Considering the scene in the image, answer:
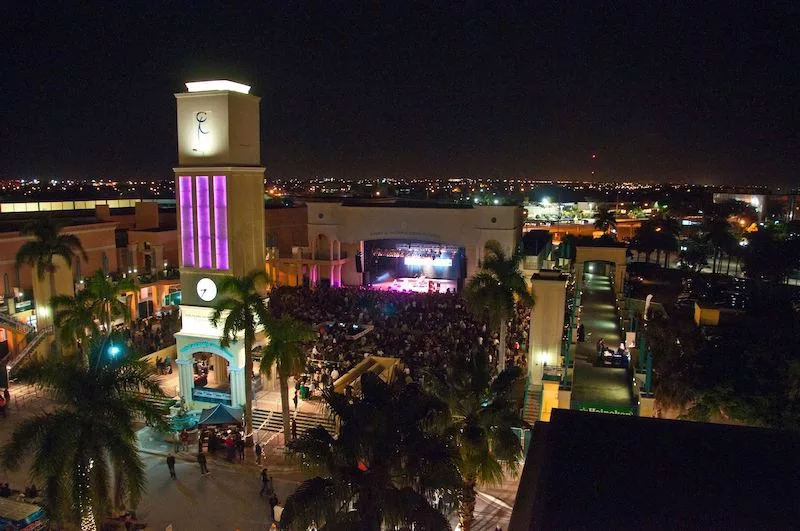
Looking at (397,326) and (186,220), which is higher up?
(186,220)

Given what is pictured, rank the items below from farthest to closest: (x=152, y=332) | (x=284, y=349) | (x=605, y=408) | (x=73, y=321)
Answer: (x=152, y=332) < (x=73, y=321) < (x=605, y=408) < (x=284, y=349)

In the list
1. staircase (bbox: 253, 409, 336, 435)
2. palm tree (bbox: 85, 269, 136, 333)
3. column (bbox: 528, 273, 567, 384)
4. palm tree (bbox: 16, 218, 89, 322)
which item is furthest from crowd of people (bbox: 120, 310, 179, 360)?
column (bbox: 528, 273, 567, 384)

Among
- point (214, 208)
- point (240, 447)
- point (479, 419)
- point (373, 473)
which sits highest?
point (214, 208)

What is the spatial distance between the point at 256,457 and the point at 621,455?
12.9 m

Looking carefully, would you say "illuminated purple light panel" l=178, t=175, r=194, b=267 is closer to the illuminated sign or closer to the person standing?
the person standing

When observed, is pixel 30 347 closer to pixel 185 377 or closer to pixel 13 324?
pixel 13 324

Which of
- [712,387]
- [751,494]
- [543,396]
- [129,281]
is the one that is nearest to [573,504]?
[751,494]

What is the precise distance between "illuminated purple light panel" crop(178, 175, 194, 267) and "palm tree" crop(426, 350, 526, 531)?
1295 centimetres

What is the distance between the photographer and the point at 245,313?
1880 cm

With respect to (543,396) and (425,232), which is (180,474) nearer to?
(543,396)

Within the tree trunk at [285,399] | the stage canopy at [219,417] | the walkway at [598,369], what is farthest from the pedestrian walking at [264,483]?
the walkway at [598,369]

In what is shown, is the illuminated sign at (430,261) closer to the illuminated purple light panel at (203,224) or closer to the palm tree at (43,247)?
the illuminated purple light panel at (203,224)

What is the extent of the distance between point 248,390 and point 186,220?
649 cm

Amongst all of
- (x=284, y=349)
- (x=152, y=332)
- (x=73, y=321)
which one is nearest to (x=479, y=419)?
(x=284, y=349)
